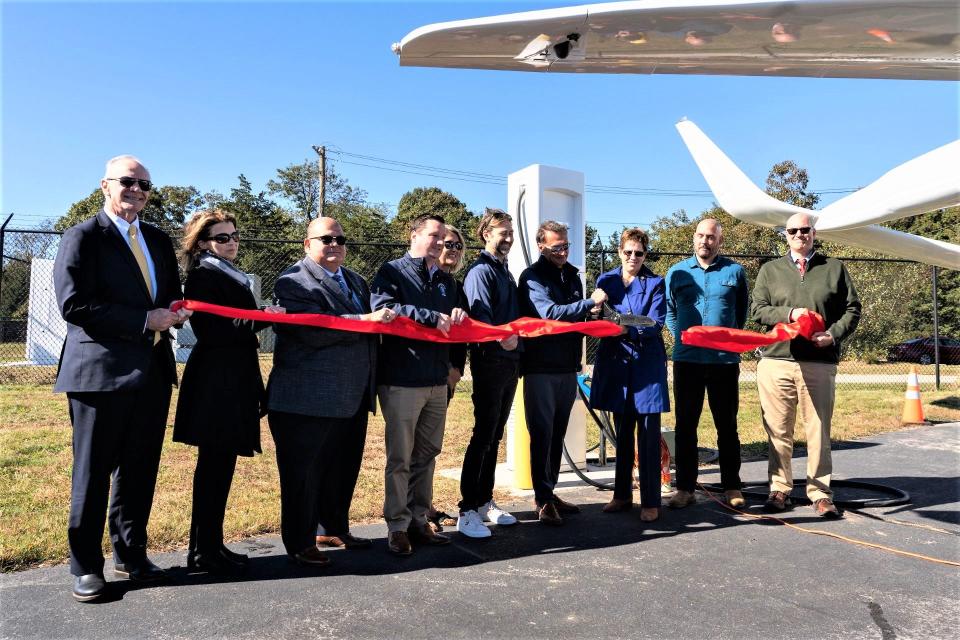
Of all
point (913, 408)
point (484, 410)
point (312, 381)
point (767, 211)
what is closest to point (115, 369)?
point (312, 381)

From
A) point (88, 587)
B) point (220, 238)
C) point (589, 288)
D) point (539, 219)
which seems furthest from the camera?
point (589, 288)

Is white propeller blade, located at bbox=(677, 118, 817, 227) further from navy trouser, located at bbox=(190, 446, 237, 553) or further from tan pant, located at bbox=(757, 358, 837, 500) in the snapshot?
navy trouser, located at bbox=(190, 446, 237, 553)

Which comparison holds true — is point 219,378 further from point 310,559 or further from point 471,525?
point 471,525

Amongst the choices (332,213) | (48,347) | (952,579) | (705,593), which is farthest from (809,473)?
(332,213)

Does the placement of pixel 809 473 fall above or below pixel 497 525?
above

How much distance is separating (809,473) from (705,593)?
2245 mm

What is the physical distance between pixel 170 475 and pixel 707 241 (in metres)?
5.06

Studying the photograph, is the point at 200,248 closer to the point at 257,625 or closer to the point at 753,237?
the point at 257,625

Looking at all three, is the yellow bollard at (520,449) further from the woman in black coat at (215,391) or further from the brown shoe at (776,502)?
the woman in black coat at (215,391)

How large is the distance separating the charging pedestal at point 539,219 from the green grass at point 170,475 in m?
0.78

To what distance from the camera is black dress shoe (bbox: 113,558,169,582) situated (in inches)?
144

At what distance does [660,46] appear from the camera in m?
3.82

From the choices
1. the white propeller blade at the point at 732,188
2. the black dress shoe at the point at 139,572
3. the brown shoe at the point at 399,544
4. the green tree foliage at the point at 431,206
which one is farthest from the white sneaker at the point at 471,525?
the green tree foliage at the point at 431,206

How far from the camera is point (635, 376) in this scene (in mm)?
5074
